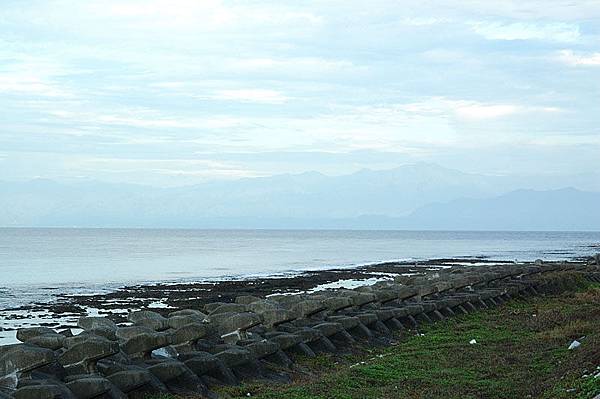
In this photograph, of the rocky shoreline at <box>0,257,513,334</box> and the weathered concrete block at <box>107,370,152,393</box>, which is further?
the rocky shoreline at <box>0,257,513,334</box>

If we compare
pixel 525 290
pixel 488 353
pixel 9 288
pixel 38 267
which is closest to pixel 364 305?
pixel 488 353

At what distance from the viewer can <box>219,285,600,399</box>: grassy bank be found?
1191cm

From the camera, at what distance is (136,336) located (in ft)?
40.0

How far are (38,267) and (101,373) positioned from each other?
55.6 m

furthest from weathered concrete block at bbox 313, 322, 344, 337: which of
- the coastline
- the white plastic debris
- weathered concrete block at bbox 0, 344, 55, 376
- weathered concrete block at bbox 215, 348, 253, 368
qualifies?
the coastline

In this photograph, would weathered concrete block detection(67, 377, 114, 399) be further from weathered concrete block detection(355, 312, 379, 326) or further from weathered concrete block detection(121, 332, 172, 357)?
weathered concrete block detection(355, 312, 379, 326)

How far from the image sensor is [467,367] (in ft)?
47.0

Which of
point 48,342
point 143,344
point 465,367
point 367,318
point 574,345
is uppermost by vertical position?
point 48,342

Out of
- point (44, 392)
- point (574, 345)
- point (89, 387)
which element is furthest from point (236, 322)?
point (574, 345)

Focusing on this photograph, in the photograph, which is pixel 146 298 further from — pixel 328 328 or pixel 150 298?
pixel 328 328

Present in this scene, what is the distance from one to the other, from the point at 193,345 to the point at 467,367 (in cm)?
463

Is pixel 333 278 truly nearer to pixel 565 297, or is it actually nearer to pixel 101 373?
pixel 565 297

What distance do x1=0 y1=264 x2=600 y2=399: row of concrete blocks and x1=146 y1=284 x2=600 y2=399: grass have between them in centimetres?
50

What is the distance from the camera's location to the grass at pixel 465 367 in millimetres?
11883
